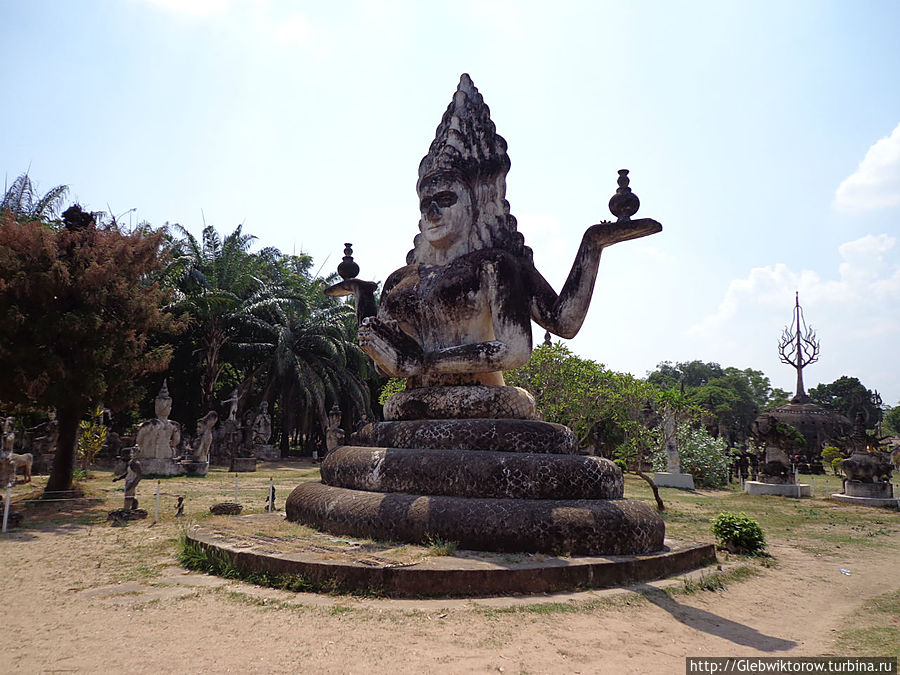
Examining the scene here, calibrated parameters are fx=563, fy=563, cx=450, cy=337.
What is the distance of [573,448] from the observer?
6.51m

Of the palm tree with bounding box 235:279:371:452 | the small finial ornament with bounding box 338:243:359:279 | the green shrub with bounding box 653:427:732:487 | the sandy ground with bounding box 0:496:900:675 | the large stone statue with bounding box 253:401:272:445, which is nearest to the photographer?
the sandy ground with bounding box 0:496:900:675

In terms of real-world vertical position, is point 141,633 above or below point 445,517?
below

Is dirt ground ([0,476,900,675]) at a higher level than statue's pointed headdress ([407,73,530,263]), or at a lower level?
lower

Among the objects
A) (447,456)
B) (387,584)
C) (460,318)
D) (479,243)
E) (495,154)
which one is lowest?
(387,584)

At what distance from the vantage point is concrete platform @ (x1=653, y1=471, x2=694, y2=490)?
68.3ft

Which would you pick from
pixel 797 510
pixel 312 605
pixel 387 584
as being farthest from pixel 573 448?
pixel 797 510

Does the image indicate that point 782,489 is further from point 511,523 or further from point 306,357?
point 306,357

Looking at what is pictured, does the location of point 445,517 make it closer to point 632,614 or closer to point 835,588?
point 632,614

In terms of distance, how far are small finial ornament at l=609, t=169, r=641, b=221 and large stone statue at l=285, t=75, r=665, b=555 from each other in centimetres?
1

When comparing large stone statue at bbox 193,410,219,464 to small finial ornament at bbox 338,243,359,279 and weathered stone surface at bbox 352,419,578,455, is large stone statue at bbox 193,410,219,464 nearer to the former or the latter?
small finial ornament at bbox 338,243,359,279

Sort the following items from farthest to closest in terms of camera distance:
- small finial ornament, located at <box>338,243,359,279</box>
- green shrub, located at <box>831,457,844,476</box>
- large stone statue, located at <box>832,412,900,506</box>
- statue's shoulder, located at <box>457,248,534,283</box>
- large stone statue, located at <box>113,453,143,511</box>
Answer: green shrub, located at <box>831,457,844,476</box> → large stone statue, located at <box>832,412,900,506</box> → large stone statue, located at <box>113,453,143,511</box> → small finial ornament, located at <box>338,243,359,279</box> → statue's shoulder, located at <box>457,248,534,283</box>

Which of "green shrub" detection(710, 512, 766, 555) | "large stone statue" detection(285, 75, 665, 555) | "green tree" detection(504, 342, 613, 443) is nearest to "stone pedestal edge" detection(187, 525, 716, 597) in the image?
"large stone statue" detection(285, 75, 665, 555)

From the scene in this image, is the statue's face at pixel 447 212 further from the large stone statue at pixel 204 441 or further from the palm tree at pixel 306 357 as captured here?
the palm tree at pixel 306 357

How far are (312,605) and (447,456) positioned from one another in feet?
6.89
